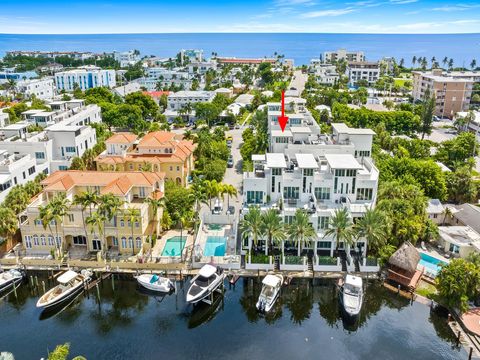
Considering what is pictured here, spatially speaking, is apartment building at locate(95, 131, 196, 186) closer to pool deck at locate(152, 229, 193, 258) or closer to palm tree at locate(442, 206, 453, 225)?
pool deck at locate(152, 229, 193, 258)

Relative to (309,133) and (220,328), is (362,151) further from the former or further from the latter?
(220,328)

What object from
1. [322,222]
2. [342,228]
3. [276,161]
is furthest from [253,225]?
[276,161]

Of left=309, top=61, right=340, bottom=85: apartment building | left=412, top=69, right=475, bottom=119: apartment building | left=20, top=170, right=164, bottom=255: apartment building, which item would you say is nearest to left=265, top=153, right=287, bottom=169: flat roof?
left=20, top=170, right=164, bottom=255: apartment building

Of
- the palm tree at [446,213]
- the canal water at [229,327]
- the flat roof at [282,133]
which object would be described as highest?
the flat roof at [282,133]

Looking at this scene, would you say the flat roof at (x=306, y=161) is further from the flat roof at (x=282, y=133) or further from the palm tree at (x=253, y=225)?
the flat roof at (x=282, y=133)

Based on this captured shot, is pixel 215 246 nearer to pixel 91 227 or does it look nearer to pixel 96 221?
pixel 96 221

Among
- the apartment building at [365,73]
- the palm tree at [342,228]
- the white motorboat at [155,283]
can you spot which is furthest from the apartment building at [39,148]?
the apartment building at [365,73]
